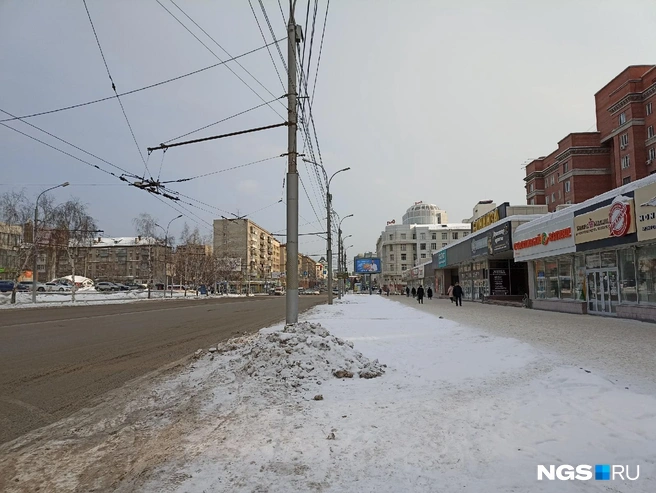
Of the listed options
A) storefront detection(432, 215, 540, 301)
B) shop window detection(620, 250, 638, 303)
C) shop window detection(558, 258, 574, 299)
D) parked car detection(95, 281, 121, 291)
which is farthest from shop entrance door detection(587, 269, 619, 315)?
parked car detection(95, 281, 121, 291)

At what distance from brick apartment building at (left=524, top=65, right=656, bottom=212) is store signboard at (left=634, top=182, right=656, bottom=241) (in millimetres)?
38045

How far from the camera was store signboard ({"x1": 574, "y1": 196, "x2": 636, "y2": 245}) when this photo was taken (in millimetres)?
16781

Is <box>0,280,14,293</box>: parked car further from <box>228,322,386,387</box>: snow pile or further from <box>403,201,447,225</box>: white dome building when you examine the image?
<box>403,201,447,225</box>: white dome building

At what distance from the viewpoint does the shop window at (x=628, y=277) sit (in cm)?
1811

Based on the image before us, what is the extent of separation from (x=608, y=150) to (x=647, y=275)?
4675 centimetres

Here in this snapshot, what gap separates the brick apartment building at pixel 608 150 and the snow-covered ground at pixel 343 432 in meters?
51.3

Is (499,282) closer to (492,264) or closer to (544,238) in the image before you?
(492,264)

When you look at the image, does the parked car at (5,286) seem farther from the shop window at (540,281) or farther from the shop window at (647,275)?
the shop window at (647,275)

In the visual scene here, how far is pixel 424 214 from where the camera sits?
498 ft

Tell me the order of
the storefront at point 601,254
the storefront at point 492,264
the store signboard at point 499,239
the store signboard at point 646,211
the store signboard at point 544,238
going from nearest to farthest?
the store signboard at point 646,211
the storefront at point 601,254
the store signboard at point 544,238
the store signboard at point 499,239
the storefront at point 492,264

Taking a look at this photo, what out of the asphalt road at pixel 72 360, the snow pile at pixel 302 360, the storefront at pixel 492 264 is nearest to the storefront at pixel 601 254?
the storefront at pixel 492 264

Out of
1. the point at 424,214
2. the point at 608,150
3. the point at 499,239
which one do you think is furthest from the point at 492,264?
the point at 424,214

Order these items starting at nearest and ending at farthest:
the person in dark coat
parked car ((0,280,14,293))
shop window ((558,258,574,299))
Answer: shop window ((558,258,574,299))
the person in dark coat
parked car ((0,280,14,293))

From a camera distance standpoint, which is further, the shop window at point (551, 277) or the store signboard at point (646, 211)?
the shop window at point (551, 277)
